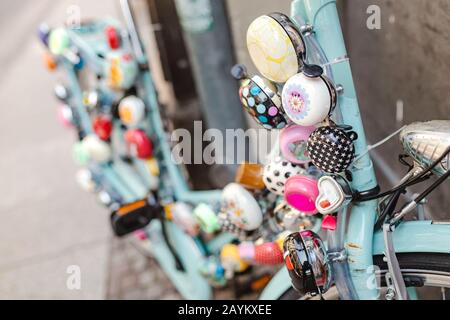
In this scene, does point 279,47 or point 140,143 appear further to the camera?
point 140,143

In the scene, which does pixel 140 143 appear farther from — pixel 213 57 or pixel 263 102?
pixel 263 102

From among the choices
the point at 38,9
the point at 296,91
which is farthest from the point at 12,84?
the point at 296,91

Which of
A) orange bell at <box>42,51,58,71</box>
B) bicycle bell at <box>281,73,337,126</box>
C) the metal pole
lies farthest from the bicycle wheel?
orange bell at <box>42,51,58,71</box>

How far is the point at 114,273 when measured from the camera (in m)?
2.43

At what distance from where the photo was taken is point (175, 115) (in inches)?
118

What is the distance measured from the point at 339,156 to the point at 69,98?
5.21ft

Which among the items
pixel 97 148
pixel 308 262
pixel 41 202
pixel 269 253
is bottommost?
pixel 41 202

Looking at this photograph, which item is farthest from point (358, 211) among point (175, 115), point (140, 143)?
point (175, 115)

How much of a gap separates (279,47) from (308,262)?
52cm

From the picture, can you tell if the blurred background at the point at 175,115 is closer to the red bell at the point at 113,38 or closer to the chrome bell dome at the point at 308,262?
the red bell at the point at 113,38

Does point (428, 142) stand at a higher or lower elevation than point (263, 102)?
lower

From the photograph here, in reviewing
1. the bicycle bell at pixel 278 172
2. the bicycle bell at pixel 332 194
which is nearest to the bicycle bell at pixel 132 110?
the bicycle bell at pixel 278 172

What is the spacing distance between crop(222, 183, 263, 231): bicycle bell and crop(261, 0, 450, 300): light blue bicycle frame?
1.08ft

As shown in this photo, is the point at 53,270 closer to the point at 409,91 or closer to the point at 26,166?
the point at 26,166
